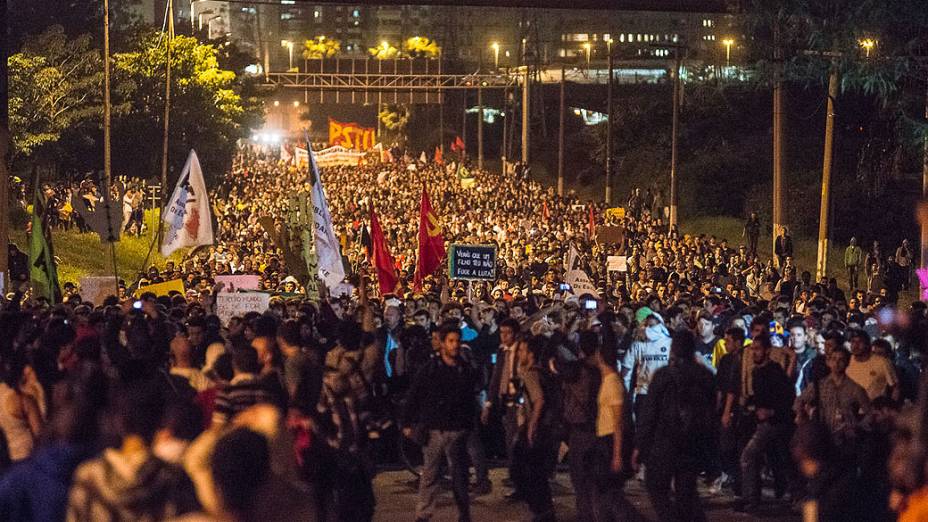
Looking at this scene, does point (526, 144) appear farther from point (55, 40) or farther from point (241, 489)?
point (241, 489)

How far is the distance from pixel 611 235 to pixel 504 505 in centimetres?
2381

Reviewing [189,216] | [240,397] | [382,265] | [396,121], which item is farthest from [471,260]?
[396,121]

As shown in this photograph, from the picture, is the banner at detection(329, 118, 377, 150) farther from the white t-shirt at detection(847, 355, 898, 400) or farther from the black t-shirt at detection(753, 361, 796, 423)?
the black t-shirt at detection(753, 361, 796, 423)

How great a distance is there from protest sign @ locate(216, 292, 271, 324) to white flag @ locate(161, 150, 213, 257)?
2304 millimetres

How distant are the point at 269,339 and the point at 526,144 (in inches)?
2489

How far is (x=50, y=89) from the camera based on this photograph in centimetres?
4425

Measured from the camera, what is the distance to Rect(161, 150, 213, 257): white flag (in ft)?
69.5

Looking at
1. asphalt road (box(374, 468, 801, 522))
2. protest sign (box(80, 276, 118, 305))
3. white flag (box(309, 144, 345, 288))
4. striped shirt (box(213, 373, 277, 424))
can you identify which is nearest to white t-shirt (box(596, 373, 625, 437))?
asphalt road (box(374, 468, 801, 522))

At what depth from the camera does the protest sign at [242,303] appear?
62.1ft

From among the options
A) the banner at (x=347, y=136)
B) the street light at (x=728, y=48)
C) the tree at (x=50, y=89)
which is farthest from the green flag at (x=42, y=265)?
the banner at (x=347, y=136)

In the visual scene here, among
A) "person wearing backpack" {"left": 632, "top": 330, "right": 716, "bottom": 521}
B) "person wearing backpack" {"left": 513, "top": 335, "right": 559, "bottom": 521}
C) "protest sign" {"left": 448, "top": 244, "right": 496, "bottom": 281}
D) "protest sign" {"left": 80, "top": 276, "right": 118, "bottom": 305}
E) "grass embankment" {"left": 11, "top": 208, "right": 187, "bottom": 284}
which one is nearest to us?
"person wearing backpack" {"left": 632, "top": 330, "right": 716, "bottom": 521}

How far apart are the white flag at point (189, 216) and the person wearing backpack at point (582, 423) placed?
433 inches

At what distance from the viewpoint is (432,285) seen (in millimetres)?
26141

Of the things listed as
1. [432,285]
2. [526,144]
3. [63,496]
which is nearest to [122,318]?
[63,496]
